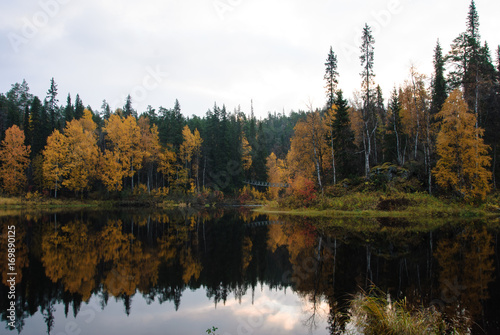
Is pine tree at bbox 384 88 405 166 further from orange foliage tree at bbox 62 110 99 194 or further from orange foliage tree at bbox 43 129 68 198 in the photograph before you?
orange foliage tree at bbox 43 129 68 198

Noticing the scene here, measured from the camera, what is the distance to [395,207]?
1117 inches

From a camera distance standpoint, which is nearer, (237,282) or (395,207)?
(237,282)

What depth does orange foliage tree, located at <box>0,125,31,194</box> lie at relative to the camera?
1749 inches

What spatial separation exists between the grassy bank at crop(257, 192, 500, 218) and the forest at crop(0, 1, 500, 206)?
1.54 metres

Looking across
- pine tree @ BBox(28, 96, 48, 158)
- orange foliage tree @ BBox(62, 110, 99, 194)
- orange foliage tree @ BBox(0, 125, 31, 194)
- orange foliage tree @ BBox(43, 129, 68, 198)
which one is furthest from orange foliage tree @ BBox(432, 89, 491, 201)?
pine tree @ BBox(28, 96, 48, 158)

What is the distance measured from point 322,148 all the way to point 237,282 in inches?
1194

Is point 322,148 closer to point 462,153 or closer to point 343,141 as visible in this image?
point 343,141

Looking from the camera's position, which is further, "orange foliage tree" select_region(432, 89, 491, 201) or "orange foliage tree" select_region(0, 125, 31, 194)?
"orange foliage tree" select_region(0, 125, 31, 194)

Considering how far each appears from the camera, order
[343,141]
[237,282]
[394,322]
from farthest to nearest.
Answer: [343,141]
[237,282]
[394,322]

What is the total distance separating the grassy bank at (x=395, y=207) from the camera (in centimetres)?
2722

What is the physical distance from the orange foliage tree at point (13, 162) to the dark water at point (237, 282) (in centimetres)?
3632

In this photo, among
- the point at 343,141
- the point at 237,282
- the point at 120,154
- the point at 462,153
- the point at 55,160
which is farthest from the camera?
the point at 120,154

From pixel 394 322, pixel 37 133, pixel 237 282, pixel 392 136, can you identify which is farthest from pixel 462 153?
pixel 37 133

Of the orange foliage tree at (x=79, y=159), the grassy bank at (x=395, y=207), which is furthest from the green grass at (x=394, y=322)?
the orange foliage tree at (x=79, y=159)
